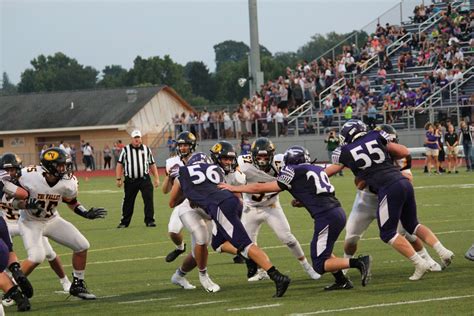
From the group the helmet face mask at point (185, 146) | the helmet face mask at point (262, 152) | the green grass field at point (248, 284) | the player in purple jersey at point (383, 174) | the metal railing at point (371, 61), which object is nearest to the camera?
the green grass field at point (248, 284)

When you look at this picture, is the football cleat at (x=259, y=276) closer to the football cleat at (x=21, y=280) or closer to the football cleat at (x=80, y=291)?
the football cleat at (x=80, y=291)

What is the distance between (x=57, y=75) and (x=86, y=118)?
59.8 m

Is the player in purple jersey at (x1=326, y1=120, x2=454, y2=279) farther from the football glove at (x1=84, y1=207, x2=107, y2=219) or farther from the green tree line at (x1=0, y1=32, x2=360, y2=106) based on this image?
the green tree line at (x1=0, y1=32, x2=360, y2=106)

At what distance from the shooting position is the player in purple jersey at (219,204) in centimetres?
952

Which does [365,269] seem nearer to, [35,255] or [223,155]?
[223,155]

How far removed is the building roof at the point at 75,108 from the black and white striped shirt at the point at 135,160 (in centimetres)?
3334

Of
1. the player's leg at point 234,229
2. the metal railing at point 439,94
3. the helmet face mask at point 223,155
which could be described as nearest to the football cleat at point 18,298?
the player's leg at point 234,229

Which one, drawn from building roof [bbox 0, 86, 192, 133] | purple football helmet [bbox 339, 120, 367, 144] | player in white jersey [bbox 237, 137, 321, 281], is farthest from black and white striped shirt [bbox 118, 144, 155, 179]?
building roof [bbox 0, 86, 192, 133]

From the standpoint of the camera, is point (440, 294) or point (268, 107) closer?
point (440, 294)

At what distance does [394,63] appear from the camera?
38.4m

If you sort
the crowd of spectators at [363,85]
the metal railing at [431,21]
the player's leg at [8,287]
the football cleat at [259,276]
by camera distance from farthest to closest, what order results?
the metal railing at [431,21]
the crowd of spectators at [363,85]
the football cleat at [259,276]
the player's leg at [8,287]

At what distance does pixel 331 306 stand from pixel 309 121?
2811 centimetres

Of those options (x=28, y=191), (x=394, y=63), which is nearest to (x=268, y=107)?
(x=394, y=63)

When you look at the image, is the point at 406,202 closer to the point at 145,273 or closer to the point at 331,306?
the point at 331,306
